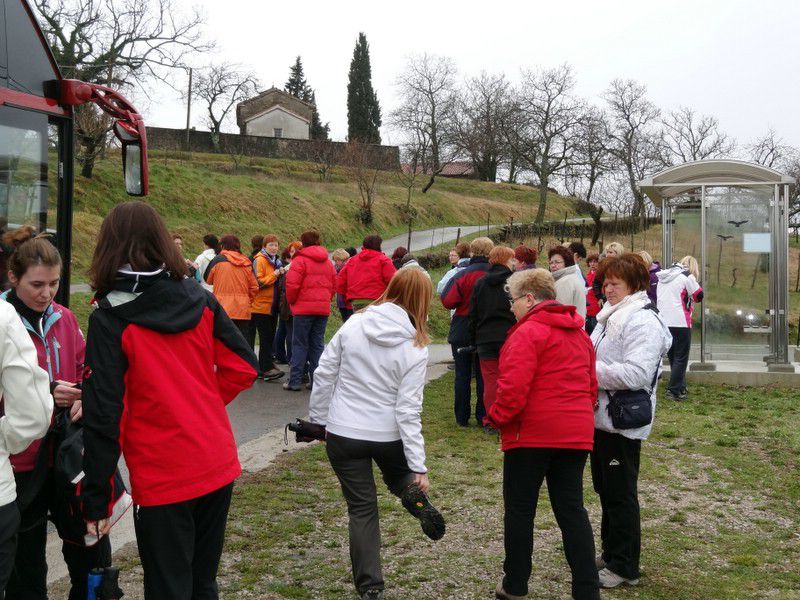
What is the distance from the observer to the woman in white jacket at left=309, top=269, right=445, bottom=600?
462 centimetres

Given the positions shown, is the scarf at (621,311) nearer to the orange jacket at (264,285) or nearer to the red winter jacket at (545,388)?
the red winter jacket at (545,388)

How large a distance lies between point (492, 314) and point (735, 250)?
22.8 ft

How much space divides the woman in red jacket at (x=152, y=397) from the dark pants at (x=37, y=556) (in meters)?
0.68

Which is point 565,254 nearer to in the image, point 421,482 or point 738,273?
point 421,482

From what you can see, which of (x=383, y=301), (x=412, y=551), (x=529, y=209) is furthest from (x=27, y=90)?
(x=529, y=209)

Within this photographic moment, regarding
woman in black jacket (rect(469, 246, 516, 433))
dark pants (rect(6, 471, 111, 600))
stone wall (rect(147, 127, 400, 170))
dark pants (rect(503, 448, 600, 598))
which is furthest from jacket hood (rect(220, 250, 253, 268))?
stone wall (rect(147, 127, 400, 170))

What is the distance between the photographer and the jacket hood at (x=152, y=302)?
3.35m

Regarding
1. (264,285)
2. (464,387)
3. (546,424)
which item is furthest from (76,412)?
(264,285)

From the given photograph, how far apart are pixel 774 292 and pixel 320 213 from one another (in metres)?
27.3

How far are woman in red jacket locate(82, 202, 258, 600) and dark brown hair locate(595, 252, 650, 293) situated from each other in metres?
2.72

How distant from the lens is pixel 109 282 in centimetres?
338

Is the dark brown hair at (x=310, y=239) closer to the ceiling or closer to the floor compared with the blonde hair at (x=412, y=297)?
closer to the ceiling

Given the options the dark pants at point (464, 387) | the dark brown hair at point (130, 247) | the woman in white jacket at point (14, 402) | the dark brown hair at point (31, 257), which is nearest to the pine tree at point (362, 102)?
the dark pants at point (464, 387)

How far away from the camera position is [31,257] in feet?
13.1
